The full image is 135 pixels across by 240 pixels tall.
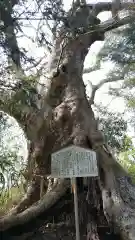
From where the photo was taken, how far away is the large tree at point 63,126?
228 cm

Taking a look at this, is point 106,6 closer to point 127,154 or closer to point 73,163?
point 73,163

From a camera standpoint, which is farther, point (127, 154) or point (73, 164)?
point (127, 154)

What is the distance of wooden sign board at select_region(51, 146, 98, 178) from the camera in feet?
7.72

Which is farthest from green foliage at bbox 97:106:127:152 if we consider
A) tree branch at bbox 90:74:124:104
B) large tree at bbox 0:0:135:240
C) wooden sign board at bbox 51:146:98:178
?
wooden sign board at bbox 51:146:98:178

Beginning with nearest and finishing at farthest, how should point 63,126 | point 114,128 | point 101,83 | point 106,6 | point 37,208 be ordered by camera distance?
point 37,208, point 63,126, point 106,6, point 114,128, point 101,83

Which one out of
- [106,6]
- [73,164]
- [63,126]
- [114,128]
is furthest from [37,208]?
[114,128]

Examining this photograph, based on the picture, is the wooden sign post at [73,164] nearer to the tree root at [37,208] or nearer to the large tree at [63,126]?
the large tree at [63,126]

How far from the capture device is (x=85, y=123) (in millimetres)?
3535

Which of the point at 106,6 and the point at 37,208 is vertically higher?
the point at 106,6

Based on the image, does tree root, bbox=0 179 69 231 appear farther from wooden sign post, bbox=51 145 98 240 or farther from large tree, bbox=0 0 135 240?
wooden sign post, bbox=51 145 98 240

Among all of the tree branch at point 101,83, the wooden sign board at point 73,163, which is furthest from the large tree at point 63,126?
the tree branch at point 101,83

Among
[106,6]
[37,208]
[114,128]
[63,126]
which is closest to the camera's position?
[37,208]

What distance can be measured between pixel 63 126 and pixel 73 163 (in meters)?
1.31

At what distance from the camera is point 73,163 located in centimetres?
237
